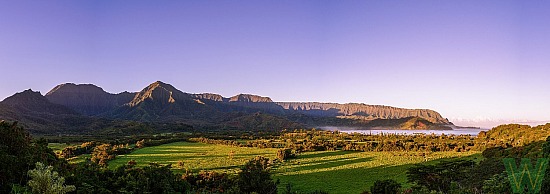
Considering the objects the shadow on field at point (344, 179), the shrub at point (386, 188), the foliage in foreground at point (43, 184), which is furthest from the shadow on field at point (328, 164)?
the foliage in foreground at point (43, 184)

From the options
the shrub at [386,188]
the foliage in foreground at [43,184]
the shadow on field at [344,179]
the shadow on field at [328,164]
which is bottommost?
the shadow on field at [344,179]

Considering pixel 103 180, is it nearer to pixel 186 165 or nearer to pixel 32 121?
pixel 186 165

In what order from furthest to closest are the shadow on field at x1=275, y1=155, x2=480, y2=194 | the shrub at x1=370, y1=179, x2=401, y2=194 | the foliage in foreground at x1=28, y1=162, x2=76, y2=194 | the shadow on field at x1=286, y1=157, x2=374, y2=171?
the shadow on field at x1=286, y1=157, x2=374, y2=171 < the shadow on field at x1=275, y1=155, x2=480, y2=194 < the shrub at x1=370, y1=179, x2=401, y2=194 < the foliage in foreground at x1=28, y1=162, x2=76, y2=194

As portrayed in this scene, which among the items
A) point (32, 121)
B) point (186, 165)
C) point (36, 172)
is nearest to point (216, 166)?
point (186, 165)

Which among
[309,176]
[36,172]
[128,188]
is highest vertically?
[36,172]

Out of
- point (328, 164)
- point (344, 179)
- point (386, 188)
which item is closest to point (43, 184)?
point (386, 188)

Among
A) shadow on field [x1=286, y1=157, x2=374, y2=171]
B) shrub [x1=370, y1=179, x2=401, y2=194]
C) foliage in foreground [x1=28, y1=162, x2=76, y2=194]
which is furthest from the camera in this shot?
shadow on field [x1=286, y1=157, x2=374, y2=171]

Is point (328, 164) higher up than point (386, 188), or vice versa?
point (386, 188)

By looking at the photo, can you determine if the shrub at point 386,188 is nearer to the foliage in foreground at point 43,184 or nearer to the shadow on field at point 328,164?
Answer: the foliage in foreground at point 43,184

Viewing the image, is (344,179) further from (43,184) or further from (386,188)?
(43,184)

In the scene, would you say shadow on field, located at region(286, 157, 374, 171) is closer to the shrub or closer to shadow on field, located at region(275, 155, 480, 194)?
shadow on field, located at region(275, 155, 480, 194)

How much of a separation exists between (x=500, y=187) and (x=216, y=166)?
44172 millimetres

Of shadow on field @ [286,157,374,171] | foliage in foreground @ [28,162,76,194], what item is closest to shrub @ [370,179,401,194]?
foliage in foreground @ [28,162,76,194]

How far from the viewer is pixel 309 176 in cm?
4744
